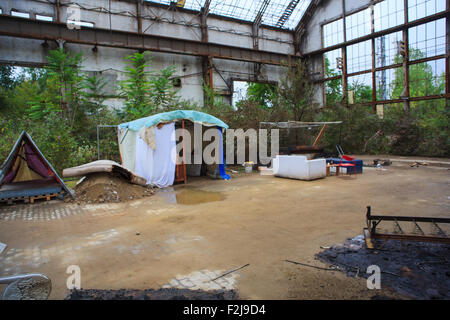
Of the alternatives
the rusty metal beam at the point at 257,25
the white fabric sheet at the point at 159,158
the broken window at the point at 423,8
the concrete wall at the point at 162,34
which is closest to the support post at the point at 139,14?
the concrete wall at the point at 162,34

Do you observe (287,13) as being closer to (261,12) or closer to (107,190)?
(261,12)

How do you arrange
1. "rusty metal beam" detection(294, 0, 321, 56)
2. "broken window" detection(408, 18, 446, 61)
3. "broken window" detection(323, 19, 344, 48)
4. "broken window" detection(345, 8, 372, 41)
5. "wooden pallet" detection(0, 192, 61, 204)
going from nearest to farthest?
"wooden pallet" detection(0, 192, 61, 204) < "broken window" detection(408, 18, 446, 61) < "broken window" detection(345, 8, 372, 41) < "broken window" detection(323, 19, 344, 48) < "rusty metal beam" detection(294, 0, 321, 56)

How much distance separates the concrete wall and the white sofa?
496 inches

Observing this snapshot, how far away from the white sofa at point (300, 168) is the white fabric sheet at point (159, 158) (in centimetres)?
402

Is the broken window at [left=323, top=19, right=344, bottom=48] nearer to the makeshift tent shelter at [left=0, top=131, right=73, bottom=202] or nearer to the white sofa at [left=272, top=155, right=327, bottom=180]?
the white sofa at [left=272, top=155, right=327, bottom=180]

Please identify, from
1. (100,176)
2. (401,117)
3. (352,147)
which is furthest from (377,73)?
(100,176)

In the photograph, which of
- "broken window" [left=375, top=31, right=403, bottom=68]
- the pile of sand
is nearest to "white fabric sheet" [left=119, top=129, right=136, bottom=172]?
the pile of sand

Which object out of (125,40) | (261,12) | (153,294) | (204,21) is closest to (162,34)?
(125,40)

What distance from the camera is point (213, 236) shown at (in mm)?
4680

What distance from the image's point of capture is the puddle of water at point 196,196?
7.47m

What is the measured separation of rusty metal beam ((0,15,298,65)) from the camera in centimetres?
1631

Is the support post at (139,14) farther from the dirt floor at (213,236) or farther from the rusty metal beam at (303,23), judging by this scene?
the dirt floor at (213,236)

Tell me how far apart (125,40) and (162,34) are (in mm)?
3347
